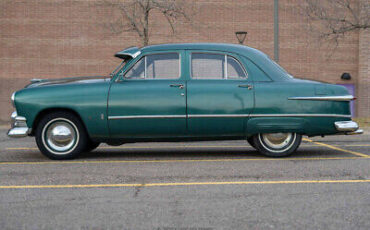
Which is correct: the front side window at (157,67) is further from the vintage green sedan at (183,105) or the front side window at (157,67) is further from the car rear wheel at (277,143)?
the car rear wheel at (277,143)

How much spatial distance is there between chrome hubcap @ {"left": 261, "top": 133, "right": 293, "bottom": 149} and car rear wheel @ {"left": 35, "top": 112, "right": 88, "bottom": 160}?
270 centimetres

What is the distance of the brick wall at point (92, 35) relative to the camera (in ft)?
88.5

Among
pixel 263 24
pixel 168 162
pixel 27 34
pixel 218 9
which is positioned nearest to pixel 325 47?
pixel 263 24

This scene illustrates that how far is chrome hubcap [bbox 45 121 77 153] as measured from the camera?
775 centimetres

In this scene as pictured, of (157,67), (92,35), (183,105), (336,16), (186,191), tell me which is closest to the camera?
(186,191)

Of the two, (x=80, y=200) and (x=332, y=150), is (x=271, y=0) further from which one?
(x=80, y=200)

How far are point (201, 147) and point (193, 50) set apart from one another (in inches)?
89.4

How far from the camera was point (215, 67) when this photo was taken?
7891 mm

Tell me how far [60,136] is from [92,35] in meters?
20.1

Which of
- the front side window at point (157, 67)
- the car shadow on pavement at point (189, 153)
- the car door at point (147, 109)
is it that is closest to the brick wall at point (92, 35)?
the car shadow on pavement at point (189, 153)

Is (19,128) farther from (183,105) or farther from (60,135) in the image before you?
(183,105)

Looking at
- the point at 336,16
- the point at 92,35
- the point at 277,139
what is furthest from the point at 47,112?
the point at 92,35

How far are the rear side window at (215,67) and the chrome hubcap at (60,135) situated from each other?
1.98 metres

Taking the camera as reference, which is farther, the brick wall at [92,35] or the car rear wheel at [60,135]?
the brick wall at [92,35]
